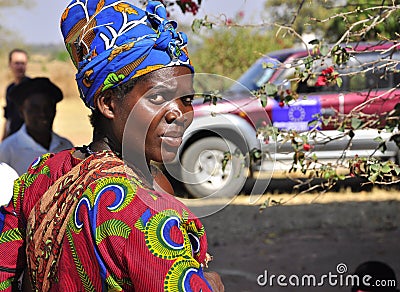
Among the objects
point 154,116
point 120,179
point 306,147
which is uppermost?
point 306,147

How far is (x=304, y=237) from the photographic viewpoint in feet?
24.9

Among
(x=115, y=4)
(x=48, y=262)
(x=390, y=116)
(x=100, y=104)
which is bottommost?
(x=48, y=262)

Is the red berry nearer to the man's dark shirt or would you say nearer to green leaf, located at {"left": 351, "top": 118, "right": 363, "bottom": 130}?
green leaf, located at {"left": 351, "top": 118, "right": 363, "bottom": 130}

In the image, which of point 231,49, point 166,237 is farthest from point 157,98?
point 231,49

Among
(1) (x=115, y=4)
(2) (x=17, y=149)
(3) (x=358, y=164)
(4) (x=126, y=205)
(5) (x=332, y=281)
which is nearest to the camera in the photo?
(4) (x=126, y=205)

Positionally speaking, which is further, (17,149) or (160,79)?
(17,149)

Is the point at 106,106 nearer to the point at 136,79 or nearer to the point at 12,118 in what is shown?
the point at 136,79

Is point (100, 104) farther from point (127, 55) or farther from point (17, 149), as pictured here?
point (17, 149)

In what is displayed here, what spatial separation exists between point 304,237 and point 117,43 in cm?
608

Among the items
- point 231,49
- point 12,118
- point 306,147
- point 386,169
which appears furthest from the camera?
point 231,49

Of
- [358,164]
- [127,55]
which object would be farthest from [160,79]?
[358,164]

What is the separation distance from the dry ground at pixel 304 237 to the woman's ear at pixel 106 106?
12.2ft

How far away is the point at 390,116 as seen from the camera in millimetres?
3465

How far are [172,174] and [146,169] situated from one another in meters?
0.15
